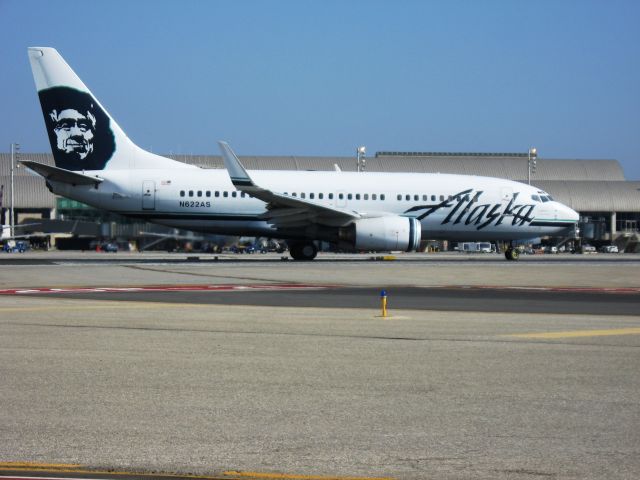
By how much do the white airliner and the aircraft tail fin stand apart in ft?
0.14

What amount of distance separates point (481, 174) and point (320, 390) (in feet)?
313

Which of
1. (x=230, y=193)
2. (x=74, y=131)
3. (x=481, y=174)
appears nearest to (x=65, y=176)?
(x=74, y=131)

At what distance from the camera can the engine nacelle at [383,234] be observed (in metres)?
39.1

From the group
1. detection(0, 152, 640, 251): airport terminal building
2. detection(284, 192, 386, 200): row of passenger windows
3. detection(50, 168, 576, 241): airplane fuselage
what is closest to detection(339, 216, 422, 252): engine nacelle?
detection(50, 168, 576, 241): airplane fuselage

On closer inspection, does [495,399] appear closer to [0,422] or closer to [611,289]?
[0,422]

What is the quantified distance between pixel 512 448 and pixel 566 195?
94.9 meters

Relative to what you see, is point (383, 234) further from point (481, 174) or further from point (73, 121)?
point (481, 174)

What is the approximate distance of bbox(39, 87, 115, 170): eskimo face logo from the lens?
39.5 m

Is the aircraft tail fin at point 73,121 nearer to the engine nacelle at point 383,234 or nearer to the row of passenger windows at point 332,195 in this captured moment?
the row of passenger windows at point 332,195

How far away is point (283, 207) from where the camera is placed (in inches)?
1559

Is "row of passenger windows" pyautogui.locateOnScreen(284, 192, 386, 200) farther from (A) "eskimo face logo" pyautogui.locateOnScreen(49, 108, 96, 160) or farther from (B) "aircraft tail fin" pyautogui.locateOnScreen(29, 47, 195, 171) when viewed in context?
(A) "eskimo face logo" pyautogui.locateOnScreen(49, 108, 96, 160)

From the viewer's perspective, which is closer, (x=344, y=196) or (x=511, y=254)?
(x=344, y=196)

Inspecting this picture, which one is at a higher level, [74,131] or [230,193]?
[74,131]

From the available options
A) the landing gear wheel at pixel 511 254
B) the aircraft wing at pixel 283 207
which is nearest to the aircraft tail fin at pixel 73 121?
the aircraft wing at pixel 283 207
